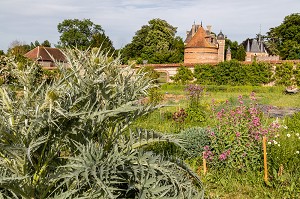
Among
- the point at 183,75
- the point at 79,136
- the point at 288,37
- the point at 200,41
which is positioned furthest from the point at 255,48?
the point at 79,136

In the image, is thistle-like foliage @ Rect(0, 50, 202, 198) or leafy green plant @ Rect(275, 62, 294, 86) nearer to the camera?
thistle-like foliage @ Rect(0, 50, 202, 198)

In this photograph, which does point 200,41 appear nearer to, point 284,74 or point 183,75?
point 183,75

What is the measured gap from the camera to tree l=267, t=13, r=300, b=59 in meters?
47.6

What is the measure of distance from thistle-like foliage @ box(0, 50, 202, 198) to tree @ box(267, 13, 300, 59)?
4695 centimetres

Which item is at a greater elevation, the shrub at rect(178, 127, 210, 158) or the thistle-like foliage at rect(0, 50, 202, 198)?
the thistle-like foliage at rect(0, 50, 202, 198)

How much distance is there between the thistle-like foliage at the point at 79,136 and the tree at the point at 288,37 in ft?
154

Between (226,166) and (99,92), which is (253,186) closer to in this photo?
(226,166)

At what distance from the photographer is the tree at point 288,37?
47.6 meters

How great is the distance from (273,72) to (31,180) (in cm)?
2672

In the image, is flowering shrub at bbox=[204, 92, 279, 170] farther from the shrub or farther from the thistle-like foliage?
the thistle-like foliage

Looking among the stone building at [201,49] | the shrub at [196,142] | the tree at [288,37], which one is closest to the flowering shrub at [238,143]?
the shrub at [196,142]

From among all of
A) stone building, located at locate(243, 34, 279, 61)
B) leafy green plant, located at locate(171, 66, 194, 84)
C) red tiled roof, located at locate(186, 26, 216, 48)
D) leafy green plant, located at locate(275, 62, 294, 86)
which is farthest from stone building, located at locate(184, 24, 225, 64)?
stone building, located at locate(243, 34, 279, 61)

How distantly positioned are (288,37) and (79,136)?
181 feet

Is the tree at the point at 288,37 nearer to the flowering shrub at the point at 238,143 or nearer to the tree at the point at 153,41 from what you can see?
the tree at the point at 153,41
